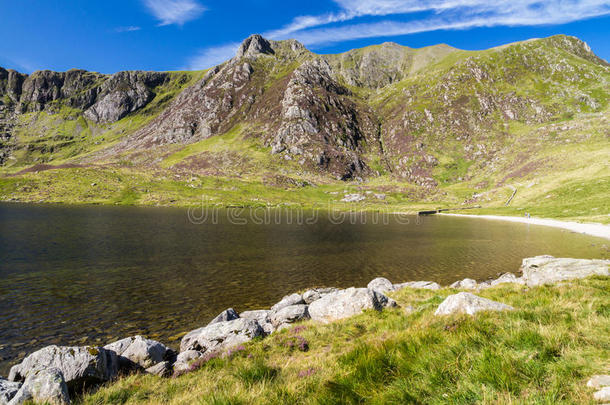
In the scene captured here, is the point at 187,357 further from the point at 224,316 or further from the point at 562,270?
the point at 562,270

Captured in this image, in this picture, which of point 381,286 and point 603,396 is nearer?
point 603,396

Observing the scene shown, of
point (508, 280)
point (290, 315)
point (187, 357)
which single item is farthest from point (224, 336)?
point (508, 280)

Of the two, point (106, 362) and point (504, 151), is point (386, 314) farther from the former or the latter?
point (504, 151)

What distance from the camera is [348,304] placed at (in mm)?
16578

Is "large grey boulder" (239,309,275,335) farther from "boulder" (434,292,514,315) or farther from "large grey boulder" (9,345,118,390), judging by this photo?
"boulder" (434,292,514,315)

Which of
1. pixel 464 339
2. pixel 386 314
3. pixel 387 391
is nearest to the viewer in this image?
pixel 387 391

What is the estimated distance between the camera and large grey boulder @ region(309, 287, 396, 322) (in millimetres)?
16094

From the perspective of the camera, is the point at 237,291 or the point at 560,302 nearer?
the point at 560,302

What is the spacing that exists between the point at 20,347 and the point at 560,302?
90.1ft

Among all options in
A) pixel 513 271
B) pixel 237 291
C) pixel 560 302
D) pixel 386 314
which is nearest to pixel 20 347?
pixel 237 291

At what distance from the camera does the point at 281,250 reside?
4834cm

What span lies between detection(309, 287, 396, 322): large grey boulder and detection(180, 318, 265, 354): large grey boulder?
3.82 m

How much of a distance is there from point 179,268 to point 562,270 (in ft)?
127

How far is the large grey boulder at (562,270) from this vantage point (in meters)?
21.3
